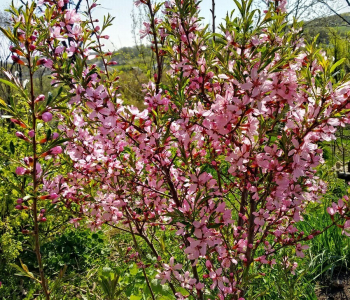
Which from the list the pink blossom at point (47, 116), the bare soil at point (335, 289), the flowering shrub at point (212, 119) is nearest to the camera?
the pink blossom at point (47, 116)

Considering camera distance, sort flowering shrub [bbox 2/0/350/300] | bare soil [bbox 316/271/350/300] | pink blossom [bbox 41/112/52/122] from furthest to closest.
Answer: bare soil [bbox 316/271/350/300] < flowering shrub [bbox 2/0/350/300] < pink blossom [bbox 41/112/52/122]

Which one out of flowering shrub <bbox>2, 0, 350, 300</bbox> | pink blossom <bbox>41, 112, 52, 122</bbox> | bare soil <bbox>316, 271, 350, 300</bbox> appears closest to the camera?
pink blossom <bbox>41, 112, 52, 122</bbox>

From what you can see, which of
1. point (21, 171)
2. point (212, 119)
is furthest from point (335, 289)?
point (21, 171)

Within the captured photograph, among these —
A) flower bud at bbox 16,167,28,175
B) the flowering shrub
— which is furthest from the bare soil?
flower bud at bbox 16,167,28,175

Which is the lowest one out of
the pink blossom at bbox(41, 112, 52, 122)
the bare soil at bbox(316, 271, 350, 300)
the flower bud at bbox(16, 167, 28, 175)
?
the bare soil at bbox(316, 271, 350, 300)

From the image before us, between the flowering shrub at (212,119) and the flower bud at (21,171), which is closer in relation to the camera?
the flower bud at (21,171)

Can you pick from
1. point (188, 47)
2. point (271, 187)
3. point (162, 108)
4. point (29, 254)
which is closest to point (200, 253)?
point (271, 187)

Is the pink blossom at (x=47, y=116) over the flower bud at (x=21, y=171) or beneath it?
over

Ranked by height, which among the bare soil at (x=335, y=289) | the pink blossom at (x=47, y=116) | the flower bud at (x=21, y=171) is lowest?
the bare soil at (x=335, y=289)

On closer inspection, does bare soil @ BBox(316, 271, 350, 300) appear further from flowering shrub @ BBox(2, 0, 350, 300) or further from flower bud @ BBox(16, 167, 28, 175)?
flower bud @ BBox(16, 167, 28, 175)

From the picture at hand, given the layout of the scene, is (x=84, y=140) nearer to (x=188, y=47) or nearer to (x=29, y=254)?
(x=188, y=47)

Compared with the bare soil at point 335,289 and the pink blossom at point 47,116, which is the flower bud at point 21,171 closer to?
the pink blossom at point 47,116

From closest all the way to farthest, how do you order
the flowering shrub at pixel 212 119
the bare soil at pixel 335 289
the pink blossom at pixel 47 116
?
the pink blossom at pixel 47 116, the flowering shrub at pixel 212 119, the bare soil at pixel 335 289

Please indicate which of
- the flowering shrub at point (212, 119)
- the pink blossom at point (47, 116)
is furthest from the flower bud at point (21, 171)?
Result: the pink blossom at point (47, 116)
